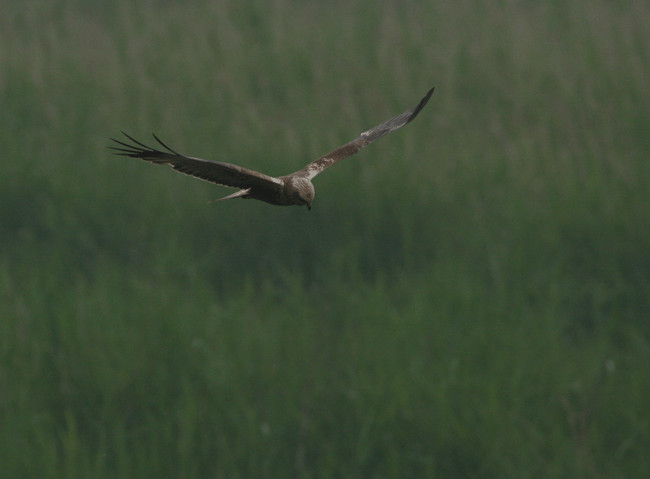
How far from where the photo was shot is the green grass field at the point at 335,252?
5055mm

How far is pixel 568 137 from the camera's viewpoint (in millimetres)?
7332

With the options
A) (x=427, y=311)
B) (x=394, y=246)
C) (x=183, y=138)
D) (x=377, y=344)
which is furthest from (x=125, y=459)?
(x=183, y=138)

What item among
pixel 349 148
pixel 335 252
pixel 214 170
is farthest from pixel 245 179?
pixel 335 252

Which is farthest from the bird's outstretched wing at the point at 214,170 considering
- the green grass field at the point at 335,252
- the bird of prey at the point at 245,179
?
the green grass field at the point at 335,252

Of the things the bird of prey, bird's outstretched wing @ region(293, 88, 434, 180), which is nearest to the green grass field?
bird's outstretched wing @ region(293, 88, 434, 180)

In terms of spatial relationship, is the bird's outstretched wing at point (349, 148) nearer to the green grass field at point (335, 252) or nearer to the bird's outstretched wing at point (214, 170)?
the bird's outstretched wing at point (214, 170)

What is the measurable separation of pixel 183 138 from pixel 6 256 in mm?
1471

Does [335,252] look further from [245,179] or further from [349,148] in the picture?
[245,179]

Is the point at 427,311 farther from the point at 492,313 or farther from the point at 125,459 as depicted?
the point at 125,459

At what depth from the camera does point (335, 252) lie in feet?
20.2

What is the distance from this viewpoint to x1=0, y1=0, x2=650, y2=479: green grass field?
16.6ft

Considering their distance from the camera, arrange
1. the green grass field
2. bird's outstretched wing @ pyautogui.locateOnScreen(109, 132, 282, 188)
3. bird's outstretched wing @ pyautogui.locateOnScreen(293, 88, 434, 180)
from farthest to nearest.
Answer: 1. the green grass field
2. bird's outstretched wing @ pyautogui.locateOnScreen(293, 88, 434, 180)
3. bird's outstretched wing @ pyautogui.locateOnScreen(109, 132, 282, 188)

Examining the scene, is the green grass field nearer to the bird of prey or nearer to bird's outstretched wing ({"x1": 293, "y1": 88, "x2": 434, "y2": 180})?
bird's outstretched wing ({"x1": 293, "y1": 88, "x2": 434, "y2": 180})

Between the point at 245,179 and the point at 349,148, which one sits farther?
the point at 349,148
